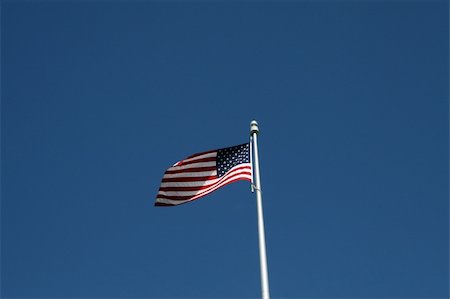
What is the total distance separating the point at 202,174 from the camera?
1828 centimetres

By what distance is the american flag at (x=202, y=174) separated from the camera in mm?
17891

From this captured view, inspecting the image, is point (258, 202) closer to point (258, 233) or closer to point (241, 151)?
point (258, 233)

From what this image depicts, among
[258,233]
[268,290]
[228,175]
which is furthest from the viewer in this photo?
[228,175]

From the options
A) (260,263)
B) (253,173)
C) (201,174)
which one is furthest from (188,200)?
(260,263)

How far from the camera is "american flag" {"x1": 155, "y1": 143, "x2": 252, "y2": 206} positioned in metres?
17.9

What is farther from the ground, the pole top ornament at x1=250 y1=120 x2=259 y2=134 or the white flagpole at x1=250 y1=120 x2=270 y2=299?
the pole top ornament at x1=250 y1=120 x2=259 y2=134

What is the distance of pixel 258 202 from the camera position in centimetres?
1638

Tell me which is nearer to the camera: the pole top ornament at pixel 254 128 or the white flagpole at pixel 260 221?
the white flagpole at pixel 260 221

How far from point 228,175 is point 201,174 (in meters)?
0.91

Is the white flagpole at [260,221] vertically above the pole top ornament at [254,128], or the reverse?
the pole top ornament at [254,128]

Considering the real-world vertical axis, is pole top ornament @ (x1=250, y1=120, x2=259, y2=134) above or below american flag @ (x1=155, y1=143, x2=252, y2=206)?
above

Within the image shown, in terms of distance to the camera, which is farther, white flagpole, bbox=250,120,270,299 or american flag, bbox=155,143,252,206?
american flag, bbox=155,143,252,206

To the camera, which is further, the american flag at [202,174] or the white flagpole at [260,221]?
the american flag at [202,174]

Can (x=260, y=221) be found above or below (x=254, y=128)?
below
